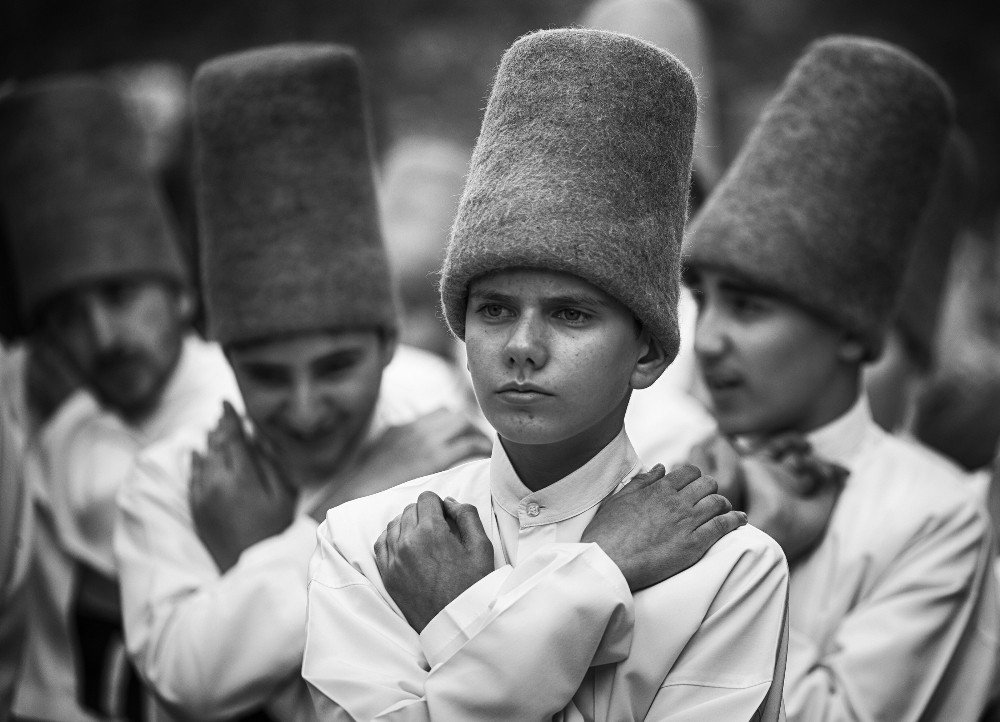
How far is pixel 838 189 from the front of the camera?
337 centimetres

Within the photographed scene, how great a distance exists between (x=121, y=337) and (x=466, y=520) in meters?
2.34

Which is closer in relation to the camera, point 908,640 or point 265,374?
point 908,640

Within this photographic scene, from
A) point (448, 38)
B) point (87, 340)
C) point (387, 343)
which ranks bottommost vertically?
point (448, 38)

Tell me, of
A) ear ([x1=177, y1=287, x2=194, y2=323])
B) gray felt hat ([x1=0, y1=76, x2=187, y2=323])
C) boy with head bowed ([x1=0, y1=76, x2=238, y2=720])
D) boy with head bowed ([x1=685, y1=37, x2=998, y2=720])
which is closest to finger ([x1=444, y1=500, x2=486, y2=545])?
boy with head bowed ([x1=685, y1=37, x2=998, y2=720])

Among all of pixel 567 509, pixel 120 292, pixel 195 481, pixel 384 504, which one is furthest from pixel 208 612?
pixel 120 292

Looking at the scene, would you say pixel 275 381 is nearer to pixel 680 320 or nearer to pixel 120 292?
pixel 680 320

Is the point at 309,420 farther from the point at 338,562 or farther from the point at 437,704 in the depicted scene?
the point at 437,704

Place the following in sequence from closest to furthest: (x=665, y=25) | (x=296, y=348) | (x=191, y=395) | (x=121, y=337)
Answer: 1. (x=296, y=348)
2. (x=121, y=337)
3. (x=191, y=395)
4. (x=665, y=25)

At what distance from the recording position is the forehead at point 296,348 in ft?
11.1

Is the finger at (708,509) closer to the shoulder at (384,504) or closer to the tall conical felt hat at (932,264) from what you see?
the shoulder at (384,504)

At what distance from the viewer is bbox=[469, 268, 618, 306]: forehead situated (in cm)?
222

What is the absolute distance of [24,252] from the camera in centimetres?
449

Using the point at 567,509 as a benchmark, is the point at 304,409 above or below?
below

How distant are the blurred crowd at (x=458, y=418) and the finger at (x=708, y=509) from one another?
49 mm
